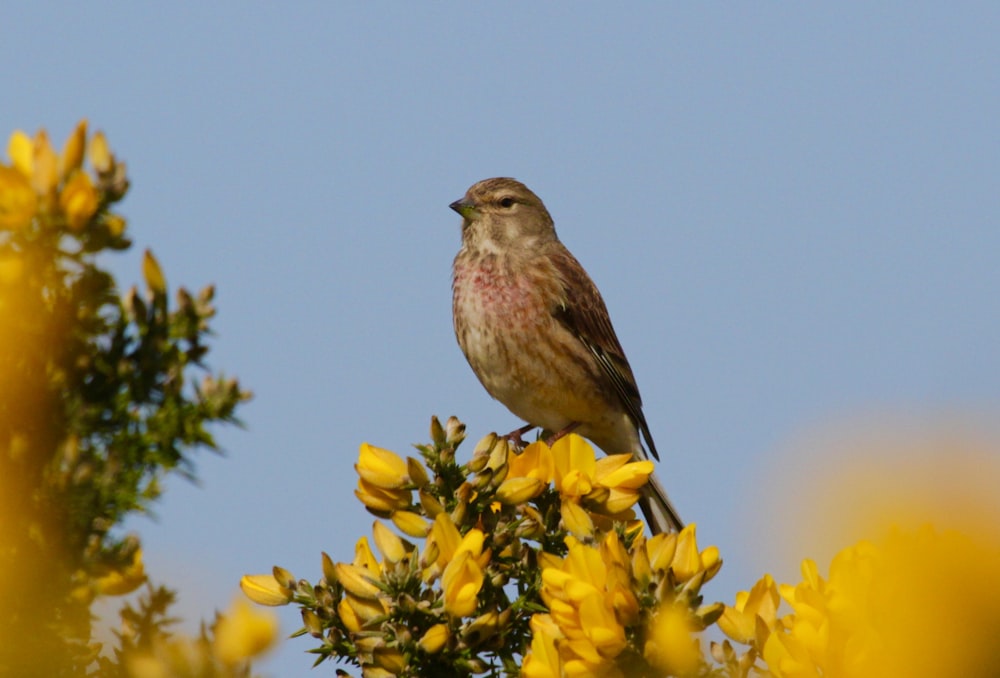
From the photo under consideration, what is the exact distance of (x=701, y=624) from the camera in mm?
2318

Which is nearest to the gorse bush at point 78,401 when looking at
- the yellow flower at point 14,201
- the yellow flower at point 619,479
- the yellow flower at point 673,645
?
the yellow flower at point 14,201

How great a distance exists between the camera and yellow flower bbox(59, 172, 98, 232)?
197 cm

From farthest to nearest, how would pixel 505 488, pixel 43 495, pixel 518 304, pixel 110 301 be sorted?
pixel 518 304 < pixel 505 488 < pixel 110 301 < pixel 43 495

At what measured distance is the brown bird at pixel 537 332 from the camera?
6309 millimetres

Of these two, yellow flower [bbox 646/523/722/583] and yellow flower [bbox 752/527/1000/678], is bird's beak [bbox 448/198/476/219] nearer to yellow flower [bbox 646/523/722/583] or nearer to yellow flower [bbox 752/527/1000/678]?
yellow flower [bbox 646/523/722/583]

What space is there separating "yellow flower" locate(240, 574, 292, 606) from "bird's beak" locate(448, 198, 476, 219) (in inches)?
167

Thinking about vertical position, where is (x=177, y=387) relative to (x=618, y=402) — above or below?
below

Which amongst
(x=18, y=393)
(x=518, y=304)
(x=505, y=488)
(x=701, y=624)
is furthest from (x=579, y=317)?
(x=18, y=393)

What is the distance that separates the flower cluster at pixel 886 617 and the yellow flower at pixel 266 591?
92 centimetres

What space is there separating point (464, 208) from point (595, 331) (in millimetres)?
963

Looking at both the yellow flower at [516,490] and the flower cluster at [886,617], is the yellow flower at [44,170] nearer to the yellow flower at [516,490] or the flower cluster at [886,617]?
the yellow flower at [516,490]

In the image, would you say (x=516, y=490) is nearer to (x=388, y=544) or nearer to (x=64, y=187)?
(x=388, y=544)

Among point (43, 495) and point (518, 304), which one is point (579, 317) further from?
point (43, 495)

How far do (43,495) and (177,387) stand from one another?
0.29 metres
